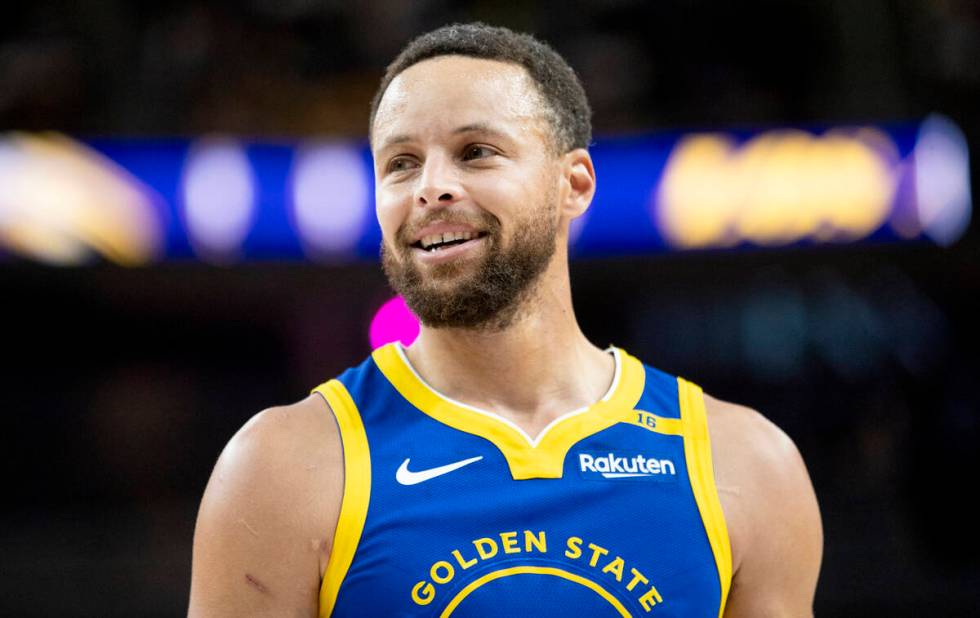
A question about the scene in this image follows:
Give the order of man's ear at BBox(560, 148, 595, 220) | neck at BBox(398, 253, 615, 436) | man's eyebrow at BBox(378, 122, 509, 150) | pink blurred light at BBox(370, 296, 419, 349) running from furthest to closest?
pink blurred light at BBox(370, 296, 419, 349), man's ear at BBox(560, 148, 595, 220), neck at BBox(398, 253, 615, 436), man's eyebrow at BBox(378, 122, 509, 150)

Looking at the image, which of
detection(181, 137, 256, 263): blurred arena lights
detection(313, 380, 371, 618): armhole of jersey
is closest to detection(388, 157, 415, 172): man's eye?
detection(313, 380, 371, 618): armhole of jersey

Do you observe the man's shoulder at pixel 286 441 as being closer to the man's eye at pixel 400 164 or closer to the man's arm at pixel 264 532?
the man's arm at pixel 264 532

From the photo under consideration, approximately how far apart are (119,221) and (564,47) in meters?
3.27

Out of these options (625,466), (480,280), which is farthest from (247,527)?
(625,466)

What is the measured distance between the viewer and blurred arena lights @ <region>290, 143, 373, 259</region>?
682 centimetres

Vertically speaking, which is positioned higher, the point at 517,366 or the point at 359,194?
the point at 359,194

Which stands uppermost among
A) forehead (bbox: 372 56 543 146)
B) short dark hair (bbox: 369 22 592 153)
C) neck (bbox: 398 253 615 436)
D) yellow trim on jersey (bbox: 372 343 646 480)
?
short dark hair (bbox: 369 22 592 153)

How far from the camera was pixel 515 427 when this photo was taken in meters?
2.41

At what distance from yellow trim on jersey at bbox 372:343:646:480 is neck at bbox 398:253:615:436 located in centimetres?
3

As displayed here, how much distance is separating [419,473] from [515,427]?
0.24m

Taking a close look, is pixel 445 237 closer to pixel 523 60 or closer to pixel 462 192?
pixel 462 192

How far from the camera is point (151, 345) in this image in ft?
26.0

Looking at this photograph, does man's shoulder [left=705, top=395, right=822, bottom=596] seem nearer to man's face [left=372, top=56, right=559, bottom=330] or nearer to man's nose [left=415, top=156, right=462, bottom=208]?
man's face [left=372, top=56, right=559, bottom=330]

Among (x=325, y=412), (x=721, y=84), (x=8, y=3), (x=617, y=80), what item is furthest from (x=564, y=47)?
(x=325, y=412)
